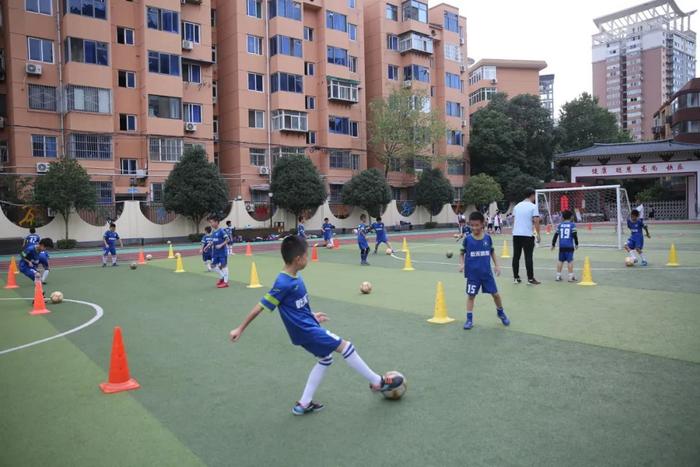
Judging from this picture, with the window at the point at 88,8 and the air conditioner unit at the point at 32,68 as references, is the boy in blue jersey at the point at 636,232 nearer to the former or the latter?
the air conditioner unit at the point at 32,68

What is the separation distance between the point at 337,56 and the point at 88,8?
19763 mm

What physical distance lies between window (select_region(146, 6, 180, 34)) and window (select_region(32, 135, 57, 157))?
400 inches

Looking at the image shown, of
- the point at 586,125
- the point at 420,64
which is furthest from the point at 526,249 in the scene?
the point at 586,125

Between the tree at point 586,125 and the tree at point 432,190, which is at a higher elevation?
the tree at point 586,125

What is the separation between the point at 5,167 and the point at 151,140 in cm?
867

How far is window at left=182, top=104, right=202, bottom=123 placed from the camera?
38125 millimetres

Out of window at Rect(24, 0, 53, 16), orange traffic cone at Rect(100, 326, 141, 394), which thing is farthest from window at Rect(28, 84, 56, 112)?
orange traffic cone at Rect(100, 326, 141, 394)

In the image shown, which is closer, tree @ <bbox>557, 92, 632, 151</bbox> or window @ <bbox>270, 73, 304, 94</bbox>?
window @ <bbox>270, 73, 304, 94</bbox>

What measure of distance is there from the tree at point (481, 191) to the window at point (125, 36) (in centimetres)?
3115

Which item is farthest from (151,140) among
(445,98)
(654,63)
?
(654,63)

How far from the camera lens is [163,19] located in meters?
36.0

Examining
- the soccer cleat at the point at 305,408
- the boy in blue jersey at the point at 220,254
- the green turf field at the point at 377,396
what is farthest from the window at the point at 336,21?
the soccer cleat at the point at 305,408

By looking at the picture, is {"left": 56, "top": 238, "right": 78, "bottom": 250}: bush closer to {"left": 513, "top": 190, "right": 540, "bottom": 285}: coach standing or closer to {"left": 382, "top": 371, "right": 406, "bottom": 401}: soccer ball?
{"left": 513, "top": 190, "right": 540, "bottom": 285}: coach standing

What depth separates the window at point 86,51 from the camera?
3244 cm
